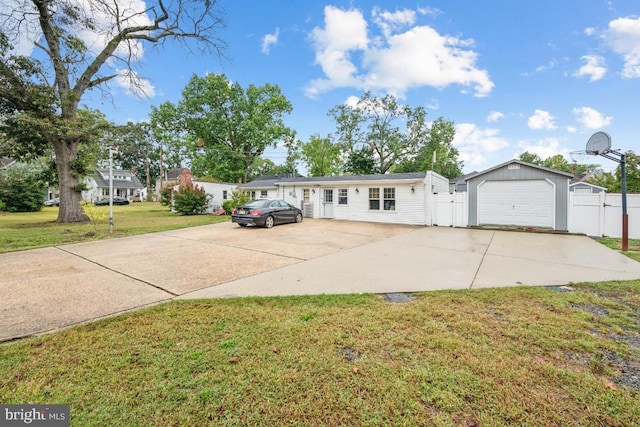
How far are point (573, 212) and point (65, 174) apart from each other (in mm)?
22515

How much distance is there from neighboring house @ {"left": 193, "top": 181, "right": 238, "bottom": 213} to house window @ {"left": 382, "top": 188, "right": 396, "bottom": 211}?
44.7ft

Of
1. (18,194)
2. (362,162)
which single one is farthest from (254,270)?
(18,194)

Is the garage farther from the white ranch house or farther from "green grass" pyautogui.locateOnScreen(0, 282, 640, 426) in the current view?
"green grass" pyautogui.locateOnScreen(0, 282, 640, 426)

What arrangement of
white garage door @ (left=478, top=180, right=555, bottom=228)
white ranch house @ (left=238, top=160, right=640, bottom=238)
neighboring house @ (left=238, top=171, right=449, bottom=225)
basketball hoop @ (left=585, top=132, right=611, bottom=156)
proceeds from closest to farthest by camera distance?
1. basketball hoop @ (left=585, top=132, right=611, bottom=156)
2. white ranch house @ (left=238, top=160, right=640, bottom=238)
3. white garage door @ (left=478, top=180, right=555, bottom=228)
4. neighboring house @ (left=238, top=171, right=449, bottom=225)

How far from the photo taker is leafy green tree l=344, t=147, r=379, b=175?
2861 cm

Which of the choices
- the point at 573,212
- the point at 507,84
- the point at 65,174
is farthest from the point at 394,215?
the point at 65,174

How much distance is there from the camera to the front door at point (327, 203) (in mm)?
16736

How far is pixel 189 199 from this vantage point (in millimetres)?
19734

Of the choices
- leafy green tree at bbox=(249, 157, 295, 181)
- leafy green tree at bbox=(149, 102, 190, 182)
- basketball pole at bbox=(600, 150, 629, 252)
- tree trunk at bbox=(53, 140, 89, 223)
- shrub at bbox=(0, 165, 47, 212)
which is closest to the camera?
basketball pole at bbox=(600, 150, 629, 252)

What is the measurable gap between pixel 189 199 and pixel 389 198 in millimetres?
14055

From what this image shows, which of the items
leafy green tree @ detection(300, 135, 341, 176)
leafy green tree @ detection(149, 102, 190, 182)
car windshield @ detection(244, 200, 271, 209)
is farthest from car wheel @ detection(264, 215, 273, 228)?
leafy green tree @ detection(300, 135, 341, 176)

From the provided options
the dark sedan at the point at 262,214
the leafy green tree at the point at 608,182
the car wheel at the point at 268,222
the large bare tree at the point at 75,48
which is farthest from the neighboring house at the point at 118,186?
the leafy green tree at the point at 608,182

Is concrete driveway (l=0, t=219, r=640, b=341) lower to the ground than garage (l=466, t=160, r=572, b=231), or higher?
lower

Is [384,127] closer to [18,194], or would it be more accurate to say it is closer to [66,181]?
[66,181]
